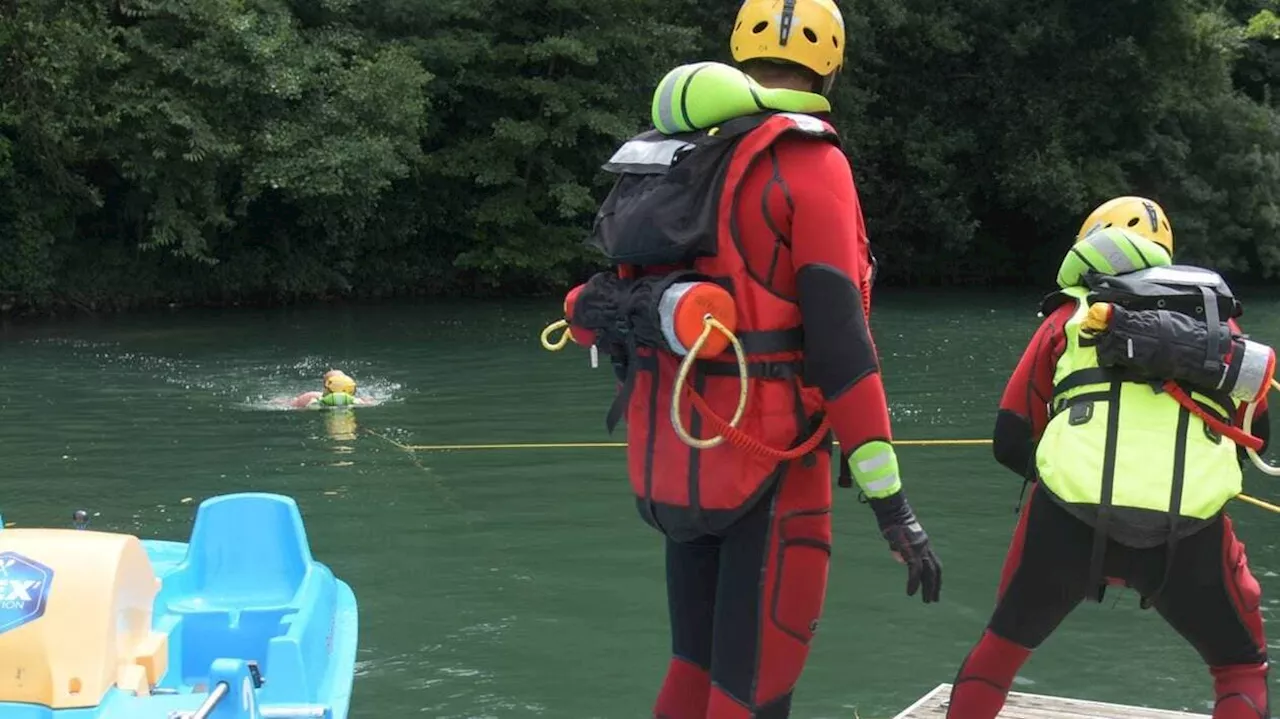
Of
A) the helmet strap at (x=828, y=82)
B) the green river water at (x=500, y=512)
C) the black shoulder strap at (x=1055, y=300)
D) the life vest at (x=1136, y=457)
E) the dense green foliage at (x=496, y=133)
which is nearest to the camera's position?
the helmet strap at (x=828, y=82)

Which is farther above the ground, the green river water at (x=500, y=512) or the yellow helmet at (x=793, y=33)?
the yellow helmet at (x=793, y=33)

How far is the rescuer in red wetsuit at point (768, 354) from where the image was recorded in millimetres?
2510

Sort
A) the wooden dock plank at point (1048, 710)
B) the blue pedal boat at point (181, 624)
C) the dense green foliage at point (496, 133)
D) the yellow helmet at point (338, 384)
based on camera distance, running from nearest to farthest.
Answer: the blue pedal boat at point (181, 624), the wooden dock plank at point (1048, 710), the yellow helmet at point (338, 384), the dense green foliage at point (496, 133)

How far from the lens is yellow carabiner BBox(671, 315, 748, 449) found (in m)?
2.51

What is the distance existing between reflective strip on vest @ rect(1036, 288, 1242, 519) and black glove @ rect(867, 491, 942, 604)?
1.81ft

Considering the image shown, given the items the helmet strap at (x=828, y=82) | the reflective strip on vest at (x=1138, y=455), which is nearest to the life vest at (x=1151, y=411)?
the reflective strip on vest at (x=1138, y=455)

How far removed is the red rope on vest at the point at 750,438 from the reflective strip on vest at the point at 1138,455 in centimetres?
68

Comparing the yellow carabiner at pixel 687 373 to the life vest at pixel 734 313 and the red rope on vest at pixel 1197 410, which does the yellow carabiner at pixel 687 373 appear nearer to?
the life vest at pixel 734 313

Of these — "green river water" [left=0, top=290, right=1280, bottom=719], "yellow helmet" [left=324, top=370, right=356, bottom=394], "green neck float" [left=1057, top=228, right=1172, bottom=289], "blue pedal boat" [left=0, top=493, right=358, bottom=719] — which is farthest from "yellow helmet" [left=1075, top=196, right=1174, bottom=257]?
"yellow helmet" [left=324, top=370, right=356, bottom=394]

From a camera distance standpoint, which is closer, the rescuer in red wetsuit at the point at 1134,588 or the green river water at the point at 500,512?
the rescuer in red wetsuit at the point at 1134,588

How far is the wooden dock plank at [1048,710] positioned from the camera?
4.07 metres

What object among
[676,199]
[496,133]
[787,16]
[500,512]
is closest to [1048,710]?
[676,199]

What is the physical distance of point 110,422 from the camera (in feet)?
37.7

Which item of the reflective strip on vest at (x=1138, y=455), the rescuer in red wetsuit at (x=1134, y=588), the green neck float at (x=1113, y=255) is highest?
the green neck float at (x=1113, y=255)
